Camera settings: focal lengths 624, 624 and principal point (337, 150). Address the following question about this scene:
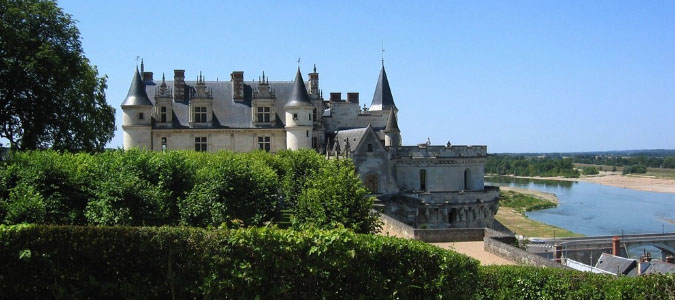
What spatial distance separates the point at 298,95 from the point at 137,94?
32.8 ft

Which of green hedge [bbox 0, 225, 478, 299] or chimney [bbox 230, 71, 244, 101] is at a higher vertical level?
chimney [bbox 230, 71, 244, 101]

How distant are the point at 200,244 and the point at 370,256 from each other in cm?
352

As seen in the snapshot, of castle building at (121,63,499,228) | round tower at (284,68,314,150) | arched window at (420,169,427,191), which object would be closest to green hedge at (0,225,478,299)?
castle building at (121,63,499,228)

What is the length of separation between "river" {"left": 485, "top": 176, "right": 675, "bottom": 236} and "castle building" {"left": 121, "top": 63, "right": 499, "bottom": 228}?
81.4 feet

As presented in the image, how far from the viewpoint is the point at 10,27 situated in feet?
93.6

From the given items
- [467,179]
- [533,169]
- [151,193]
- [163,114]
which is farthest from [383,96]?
[533,169]

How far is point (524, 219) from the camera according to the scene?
7038 centimetres

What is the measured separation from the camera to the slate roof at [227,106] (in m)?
40.6

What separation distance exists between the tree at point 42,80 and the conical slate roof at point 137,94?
5.75 meters

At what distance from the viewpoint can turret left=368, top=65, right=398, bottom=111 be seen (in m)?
44.7

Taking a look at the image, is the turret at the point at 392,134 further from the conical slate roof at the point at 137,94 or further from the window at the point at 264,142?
the conical slate roof at the point at 137,94

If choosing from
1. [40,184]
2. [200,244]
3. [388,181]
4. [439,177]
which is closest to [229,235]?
[200,244]

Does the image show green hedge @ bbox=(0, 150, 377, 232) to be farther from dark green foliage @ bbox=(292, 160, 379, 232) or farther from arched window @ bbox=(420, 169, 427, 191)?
arched window @ bbox=(420, 169, 427, 191)

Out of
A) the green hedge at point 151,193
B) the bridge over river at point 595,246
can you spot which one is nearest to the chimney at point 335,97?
the bridge over river at point 595,246
